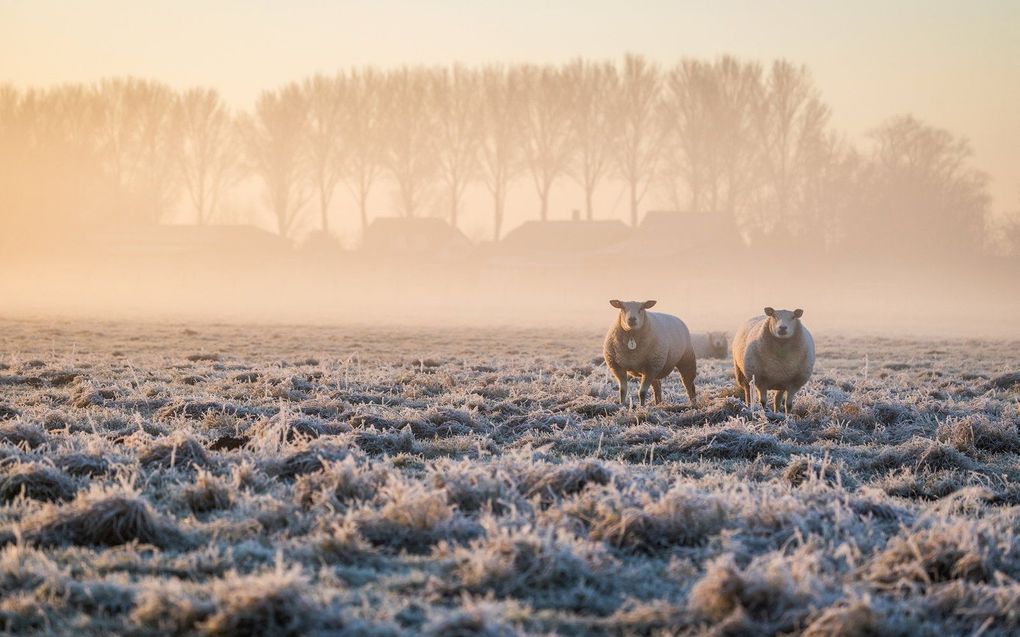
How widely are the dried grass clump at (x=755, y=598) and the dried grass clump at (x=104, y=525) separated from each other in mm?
3353

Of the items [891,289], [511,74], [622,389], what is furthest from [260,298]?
[622,389]

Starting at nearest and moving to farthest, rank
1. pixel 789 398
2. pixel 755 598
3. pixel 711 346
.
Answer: pixel 755 598, pixel 789 398, pixel 711 346

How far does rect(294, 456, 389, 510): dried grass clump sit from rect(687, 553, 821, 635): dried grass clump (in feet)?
9.40

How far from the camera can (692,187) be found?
87.1m

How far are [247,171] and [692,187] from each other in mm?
40736

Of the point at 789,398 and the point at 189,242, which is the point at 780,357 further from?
the point at 189,242

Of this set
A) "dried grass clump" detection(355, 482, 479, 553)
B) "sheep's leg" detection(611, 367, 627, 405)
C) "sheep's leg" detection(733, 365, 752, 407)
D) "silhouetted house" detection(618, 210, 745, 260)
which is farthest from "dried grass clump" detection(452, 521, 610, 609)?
"silhouetted house" detection(618, 210, 745, 260)

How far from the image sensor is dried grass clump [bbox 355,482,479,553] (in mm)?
6316

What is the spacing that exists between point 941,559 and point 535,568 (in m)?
2.43

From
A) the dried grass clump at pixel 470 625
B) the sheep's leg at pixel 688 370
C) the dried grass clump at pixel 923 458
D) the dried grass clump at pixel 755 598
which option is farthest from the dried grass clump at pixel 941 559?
the sheep's leg at pixel 688 370

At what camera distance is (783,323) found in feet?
47.9

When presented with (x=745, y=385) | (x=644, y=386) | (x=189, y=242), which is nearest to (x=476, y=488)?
(x=644, y=386)

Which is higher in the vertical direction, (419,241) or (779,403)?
(419,241)

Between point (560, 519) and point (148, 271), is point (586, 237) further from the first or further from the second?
point (560, 519)
